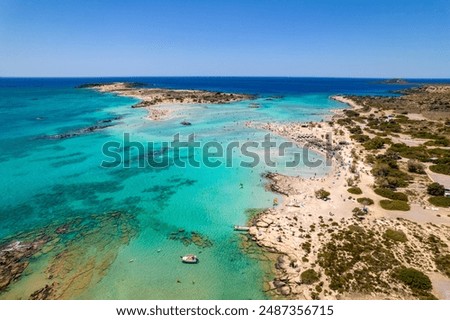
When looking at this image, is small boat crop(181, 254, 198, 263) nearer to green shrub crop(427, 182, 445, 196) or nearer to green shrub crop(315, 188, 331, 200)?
green shrub crop(315, 188, 331, 200)

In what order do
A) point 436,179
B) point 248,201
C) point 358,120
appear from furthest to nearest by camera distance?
point 358,120, point 436,179, point 248,201

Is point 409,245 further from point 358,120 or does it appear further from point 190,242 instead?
point 358,120

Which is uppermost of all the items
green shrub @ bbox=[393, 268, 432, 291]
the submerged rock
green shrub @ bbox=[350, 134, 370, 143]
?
green shrub @ bbox=[350, 134, 370, 143]

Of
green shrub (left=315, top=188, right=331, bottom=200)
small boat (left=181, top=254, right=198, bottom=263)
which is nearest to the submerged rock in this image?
small boat (left=181, top=254, right=198, bottom=263)

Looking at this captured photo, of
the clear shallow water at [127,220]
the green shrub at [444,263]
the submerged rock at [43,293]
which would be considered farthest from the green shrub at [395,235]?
the submerged rock at [43,293]

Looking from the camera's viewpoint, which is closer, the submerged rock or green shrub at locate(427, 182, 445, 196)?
the submerged rock

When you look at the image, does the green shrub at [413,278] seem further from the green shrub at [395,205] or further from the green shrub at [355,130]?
the green shrub at [355,130]

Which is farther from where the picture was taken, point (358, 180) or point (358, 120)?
point (358, 120)

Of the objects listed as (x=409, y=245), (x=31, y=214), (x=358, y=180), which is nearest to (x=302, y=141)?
(x=358, y=180)
